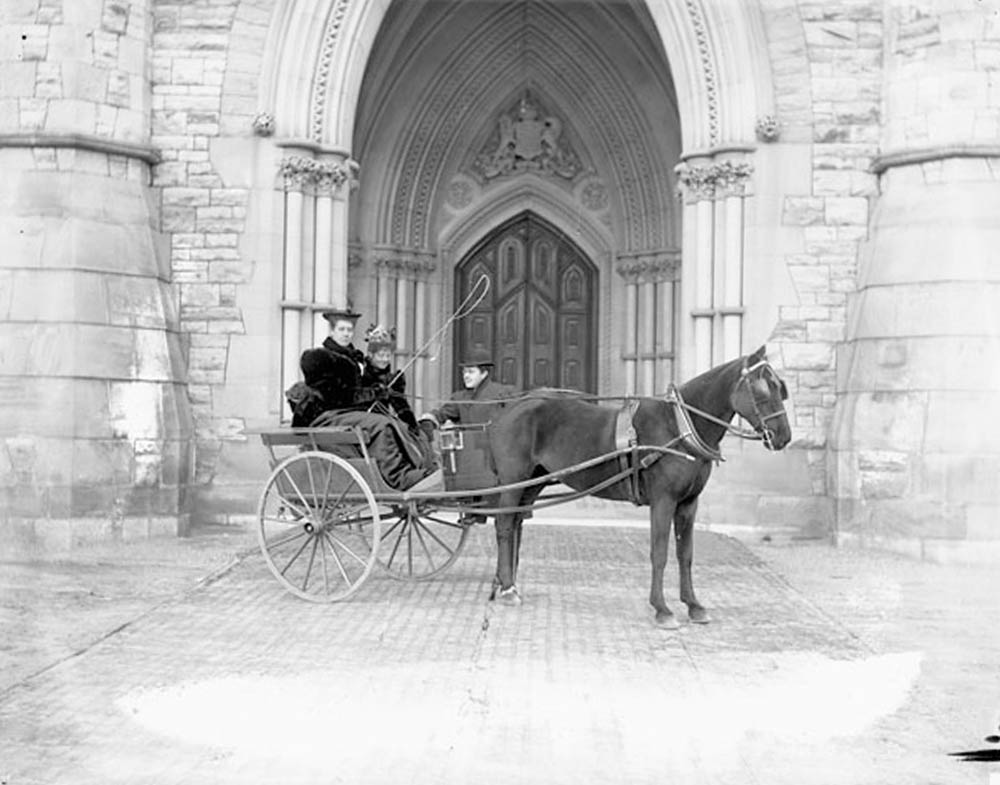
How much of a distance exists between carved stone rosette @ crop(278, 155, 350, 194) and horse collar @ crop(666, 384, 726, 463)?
689cm

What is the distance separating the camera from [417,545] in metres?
11.9

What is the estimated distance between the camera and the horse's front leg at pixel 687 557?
8008 mm

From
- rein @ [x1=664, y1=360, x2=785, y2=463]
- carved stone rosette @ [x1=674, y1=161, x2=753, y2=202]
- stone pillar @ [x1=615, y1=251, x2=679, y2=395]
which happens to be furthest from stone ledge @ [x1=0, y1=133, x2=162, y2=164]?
stone pillar @ [x1=615, y1=251, x2=679, y2=395]

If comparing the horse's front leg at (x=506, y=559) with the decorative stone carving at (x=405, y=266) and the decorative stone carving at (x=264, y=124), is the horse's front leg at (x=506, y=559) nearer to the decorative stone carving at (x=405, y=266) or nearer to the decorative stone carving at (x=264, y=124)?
the decorative stone carving at (x=264, y=124)

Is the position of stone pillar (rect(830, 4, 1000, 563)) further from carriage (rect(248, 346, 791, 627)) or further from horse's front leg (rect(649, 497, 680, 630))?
horse's front leg (rect(649, 497, 680, 630))

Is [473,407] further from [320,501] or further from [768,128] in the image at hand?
[768,128]

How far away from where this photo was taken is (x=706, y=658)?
6.93 m

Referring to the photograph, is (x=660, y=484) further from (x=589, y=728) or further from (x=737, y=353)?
(x=737, y=353)

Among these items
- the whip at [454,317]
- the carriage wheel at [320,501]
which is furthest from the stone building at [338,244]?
the carriage wheel at [320,501]

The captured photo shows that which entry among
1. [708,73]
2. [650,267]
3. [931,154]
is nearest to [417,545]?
[708,73]

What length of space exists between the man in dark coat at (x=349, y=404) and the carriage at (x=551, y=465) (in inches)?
5.1

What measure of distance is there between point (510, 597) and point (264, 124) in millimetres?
6912

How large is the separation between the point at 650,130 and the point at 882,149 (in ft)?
16.8

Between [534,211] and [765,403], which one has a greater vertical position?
[534,211]
